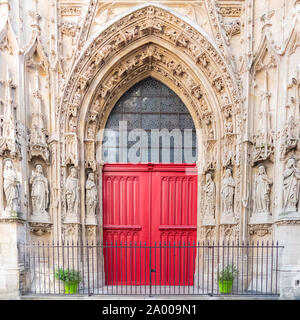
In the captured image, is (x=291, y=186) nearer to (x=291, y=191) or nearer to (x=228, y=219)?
(x=291, y=191)

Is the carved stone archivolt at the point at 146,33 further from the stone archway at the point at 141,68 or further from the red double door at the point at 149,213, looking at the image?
the red double door at the point at 149,213

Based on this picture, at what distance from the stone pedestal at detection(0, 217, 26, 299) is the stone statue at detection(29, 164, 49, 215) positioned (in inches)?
25.8

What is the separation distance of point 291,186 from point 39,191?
208 inches

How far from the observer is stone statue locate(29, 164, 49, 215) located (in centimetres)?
743

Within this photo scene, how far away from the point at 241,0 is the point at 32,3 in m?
4.73

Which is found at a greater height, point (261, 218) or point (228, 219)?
point (261, 218)

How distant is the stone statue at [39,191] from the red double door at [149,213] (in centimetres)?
149

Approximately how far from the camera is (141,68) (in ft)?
27.9

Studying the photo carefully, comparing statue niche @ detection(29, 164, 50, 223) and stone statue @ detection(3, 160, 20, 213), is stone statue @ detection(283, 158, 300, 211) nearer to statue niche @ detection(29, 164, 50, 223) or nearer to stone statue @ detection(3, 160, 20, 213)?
statue niche @ detection(29, 164, 50, 223)

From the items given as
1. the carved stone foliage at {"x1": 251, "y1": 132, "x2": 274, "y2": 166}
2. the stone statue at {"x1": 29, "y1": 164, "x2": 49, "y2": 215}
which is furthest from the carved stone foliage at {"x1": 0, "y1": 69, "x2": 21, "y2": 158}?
the carved stone foliage at {"x1": 251, "y1": 132, "x2": 274, "y2": 166}

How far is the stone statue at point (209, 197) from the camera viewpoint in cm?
790

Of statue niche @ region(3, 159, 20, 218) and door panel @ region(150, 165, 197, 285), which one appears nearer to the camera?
statue niche @ region(3, 159, 20, 218)

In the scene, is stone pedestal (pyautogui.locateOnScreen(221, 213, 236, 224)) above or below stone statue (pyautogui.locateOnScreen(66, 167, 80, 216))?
below

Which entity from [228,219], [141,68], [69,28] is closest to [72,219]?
[228,219]
